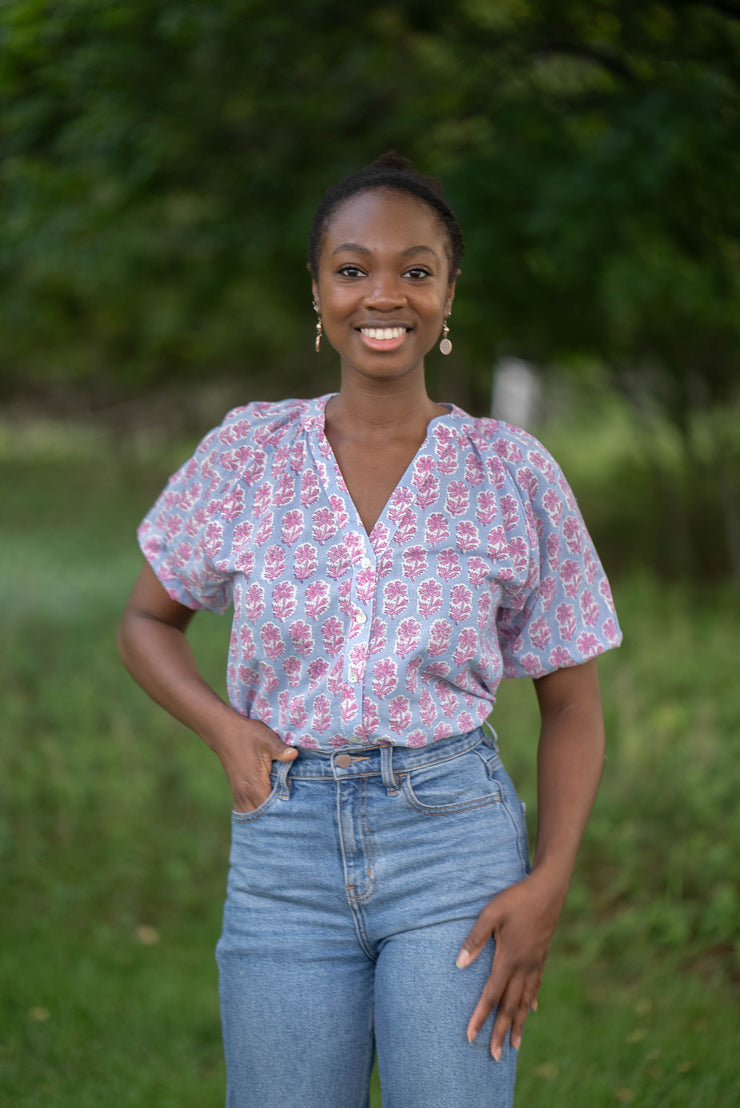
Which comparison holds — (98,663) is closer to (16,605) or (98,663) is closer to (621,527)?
(16,605)

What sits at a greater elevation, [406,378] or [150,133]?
[150,133]

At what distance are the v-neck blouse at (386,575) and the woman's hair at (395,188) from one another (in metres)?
0.27

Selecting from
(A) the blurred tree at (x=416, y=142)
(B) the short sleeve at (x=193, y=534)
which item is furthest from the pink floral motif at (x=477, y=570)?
(A) the blurred tree at (x=416, y=142)

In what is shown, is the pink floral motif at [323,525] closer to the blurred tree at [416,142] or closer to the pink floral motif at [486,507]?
the pink floral motif at [486,507]

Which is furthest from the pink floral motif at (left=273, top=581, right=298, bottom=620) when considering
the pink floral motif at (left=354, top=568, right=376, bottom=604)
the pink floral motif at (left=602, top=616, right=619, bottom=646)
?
the pink floral motif at (left=602, top=616, right=619, bottom=646)

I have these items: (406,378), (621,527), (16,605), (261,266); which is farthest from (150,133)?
(621,527)

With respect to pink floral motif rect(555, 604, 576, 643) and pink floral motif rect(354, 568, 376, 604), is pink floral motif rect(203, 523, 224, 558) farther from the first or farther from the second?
pink floral motif rect(555, 604, 576, 643)

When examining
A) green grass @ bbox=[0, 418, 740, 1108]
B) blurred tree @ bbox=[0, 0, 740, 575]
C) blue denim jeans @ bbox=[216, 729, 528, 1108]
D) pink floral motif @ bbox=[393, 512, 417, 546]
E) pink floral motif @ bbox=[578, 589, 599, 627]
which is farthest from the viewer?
blurred tree @ bbox=[0, 0, 740, 575]

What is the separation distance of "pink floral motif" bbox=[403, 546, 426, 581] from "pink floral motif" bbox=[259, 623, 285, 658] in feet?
0.74

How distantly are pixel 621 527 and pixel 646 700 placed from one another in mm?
4946

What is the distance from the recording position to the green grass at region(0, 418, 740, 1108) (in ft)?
11.2

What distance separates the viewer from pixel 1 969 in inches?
155

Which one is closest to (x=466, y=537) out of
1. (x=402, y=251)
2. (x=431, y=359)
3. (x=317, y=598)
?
(x=317, y=598)

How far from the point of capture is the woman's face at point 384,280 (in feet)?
6.10
